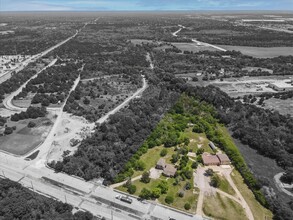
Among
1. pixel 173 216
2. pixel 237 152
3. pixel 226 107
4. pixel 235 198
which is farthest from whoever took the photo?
pixel 226 107

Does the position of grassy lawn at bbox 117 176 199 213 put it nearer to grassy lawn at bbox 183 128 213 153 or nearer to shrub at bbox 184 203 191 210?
shrub at bbox 184 203 191 210

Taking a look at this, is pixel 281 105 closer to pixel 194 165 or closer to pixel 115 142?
pixel 194 165

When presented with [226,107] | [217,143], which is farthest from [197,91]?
[217,143]

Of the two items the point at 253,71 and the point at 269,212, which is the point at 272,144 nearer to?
the point at 269,212

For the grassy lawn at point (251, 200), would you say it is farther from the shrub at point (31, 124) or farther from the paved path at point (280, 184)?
the shrub at point (31, 124)

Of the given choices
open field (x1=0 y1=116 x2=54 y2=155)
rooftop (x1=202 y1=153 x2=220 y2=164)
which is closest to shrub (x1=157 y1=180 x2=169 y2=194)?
rooftop (x1=202 y1=153 x2=220 y2=164)
